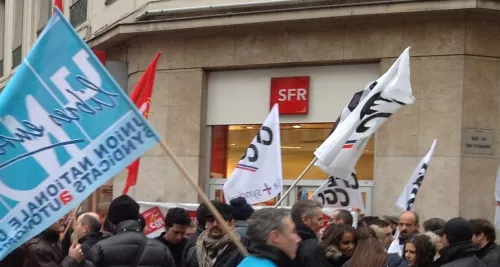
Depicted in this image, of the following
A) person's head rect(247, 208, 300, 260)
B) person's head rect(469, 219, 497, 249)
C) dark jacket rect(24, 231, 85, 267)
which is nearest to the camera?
person's head rect(247, 208, 300, 260)

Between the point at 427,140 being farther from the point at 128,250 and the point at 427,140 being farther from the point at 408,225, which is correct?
the point at 128,250

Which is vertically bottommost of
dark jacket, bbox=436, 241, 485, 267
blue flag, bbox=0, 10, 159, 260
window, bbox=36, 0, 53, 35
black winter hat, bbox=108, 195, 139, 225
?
dark jacket, bbox=436, 241, 485, 267

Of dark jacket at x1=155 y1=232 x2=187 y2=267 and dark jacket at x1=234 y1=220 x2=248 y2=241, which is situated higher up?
dark jacket at x1=234 y1=220 x2=248 y2=241

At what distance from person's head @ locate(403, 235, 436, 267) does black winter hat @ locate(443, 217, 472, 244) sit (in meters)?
0.29

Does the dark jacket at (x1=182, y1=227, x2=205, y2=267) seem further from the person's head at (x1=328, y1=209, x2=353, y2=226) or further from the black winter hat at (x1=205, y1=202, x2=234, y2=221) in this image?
the person's head at (x1=328, y1=209, x2=353, y2=226)

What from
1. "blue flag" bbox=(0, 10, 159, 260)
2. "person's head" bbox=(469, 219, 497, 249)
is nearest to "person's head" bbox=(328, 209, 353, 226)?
"person's head" bbox=(469, 219, 497, 249)

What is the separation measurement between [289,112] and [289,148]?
24.4 inches

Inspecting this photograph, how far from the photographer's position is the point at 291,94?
1475cm

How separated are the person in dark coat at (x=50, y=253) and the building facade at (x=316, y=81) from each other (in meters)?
7.56

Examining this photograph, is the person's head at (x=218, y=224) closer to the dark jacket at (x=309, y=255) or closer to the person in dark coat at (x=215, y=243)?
the person in dark coat at (x=215, y=243)

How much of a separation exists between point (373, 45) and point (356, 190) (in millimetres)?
4570

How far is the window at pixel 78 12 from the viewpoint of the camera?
1917cm

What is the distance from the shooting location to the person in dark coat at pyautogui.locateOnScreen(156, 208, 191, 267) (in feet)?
25.4

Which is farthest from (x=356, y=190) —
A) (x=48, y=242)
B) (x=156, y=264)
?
(x=48, y=242)
